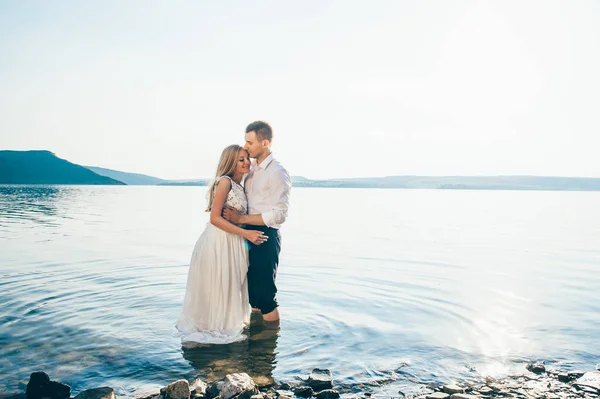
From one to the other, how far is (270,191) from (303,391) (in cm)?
288

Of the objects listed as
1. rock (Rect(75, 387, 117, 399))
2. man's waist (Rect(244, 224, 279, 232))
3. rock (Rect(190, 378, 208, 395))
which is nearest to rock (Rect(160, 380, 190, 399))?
rock (Rect(190, 378, 208, 395))

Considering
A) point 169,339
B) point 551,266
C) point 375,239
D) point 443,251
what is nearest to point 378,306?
point 169,339

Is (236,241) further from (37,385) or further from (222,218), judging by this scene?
(37,385)

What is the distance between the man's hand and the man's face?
2.69 ft

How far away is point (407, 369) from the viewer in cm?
681

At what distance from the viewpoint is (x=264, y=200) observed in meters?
7.66

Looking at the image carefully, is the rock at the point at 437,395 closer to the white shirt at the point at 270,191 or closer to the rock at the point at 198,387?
the rock at the point at 198,387

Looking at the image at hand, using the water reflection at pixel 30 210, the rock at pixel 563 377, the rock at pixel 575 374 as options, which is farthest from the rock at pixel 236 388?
the water reflection at pixel 30 210

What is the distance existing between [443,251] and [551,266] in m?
4.45

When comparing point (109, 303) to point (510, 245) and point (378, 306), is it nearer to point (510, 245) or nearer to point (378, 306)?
point (378, 306)

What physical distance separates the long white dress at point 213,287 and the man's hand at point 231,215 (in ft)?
0.34

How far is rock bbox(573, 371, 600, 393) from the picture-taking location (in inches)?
242

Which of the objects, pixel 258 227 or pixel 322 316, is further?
pixel 322 316

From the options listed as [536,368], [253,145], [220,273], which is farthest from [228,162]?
[536,368]
